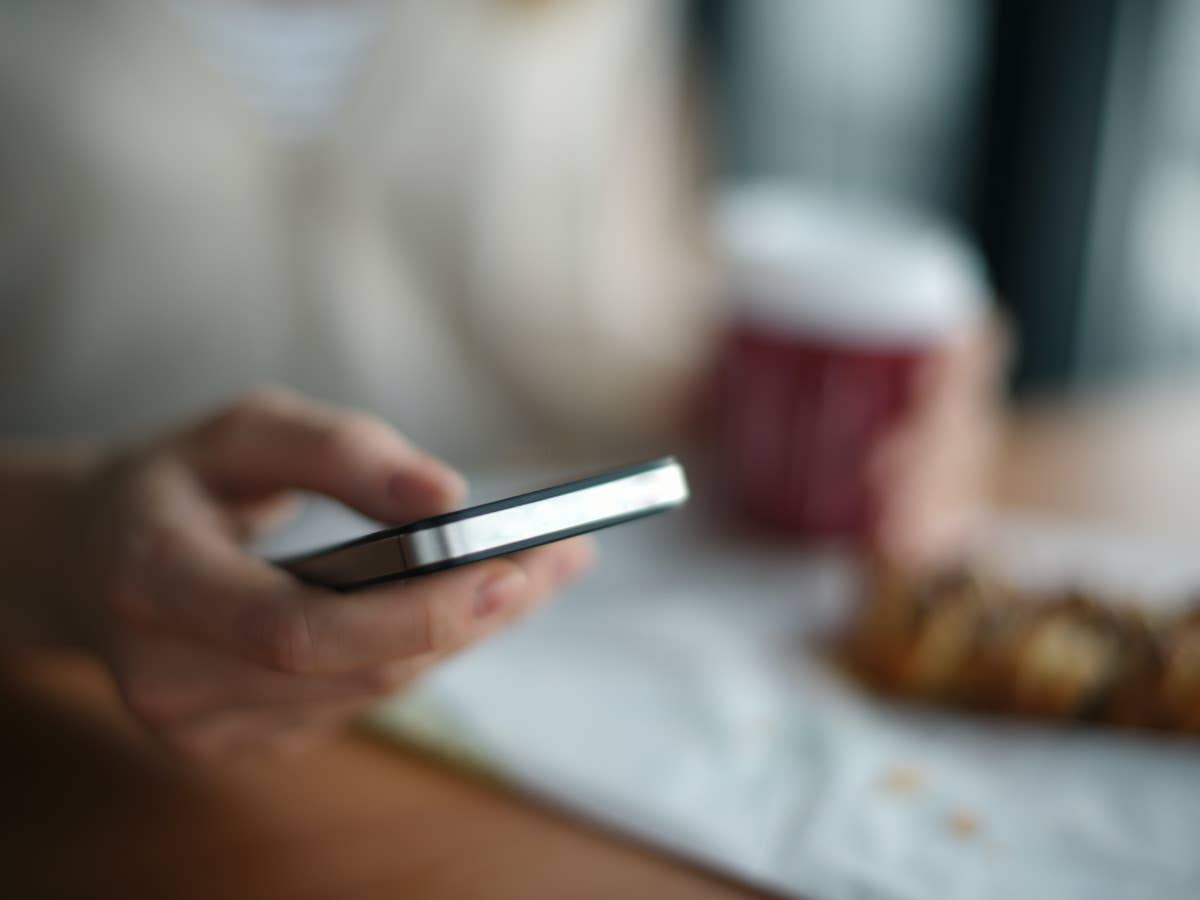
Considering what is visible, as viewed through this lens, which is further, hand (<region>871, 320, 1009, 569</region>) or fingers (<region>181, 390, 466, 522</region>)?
hand (<region>871, 320, 1009, 569</region>)

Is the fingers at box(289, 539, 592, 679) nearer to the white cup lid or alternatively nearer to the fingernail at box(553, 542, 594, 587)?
the fingernail at box(553, 542, 594, 587)

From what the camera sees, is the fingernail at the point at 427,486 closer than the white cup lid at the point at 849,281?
Yes

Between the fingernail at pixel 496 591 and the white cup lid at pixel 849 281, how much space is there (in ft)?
0.89

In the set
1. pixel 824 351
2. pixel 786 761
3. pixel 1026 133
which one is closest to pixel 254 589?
pixel 786 761

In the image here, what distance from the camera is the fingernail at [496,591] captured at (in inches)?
10.0

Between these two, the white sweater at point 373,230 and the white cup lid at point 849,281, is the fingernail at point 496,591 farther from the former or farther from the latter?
the white sweater at point 373,230

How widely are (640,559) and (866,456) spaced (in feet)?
0.38

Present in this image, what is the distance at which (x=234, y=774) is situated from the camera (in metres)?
0.34

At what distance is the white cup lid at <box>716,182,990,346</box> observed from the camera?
478 millimetres

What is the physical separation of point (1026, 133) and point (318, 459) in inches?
44.9

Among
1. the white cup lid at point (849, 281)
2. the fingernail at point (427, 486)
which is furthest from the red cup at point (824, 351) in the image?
the fingernail at point (427, 486)

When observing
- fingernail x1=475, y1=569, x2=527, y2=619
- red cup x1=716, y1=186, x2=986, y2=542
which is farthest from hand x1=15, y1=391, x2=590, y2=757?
red cup x1=716, y1=186, x2=986, y2=542

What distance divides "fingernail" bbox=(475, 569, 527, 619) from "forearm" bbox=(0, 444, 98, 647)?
0.13m

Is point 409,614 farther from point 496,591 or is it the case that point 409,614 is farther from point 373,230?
point 373,230
